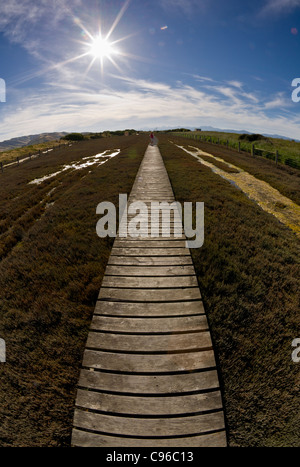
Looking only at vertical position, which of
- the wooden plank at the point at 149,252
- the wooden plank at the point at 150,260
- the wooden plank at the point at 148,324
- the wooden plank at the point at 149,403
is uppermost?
the wooden plank at the point at 149,252

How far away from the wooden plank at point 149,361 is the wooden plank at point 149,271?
1.93m

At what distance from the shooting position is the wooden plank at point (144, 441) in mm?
2352

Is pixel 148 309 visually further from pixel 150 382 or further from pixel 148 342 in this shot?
pixel 150 382

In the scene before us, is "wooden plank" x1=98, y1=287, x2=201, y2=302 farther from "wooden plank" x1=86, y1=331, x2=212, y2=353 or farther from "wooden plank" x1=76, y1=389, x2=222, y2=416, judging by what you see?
"wooden plank" x1=76, y1=389, x2=222, y2=416

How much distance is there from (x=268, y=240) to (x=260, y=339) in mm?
4099

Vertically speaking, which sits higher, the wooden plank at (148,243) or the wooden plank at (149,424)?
the wooden plank at (148,243)

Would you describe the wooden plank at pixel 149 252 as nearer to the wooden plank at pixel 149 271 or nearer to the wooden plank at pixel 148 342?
the wooden plank at pixel 149 271

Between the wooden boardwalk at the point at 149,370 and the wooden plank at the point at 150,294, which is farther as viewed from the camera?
the wooden plank at the point at 150,294

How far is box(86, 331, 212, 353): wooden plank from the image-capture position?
10.5 feet

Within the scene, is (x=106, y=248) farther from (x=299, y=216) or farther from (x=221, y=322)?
(x=299, y=216)

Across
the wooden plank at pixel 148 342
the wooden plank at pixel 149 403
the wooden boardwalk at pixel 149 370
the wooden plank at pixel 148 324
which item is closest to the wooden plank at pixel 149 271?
the wooden boardwalk at pixel 149 370

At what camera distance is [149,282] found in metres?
4.56

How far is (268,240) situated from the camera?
6582 mm
